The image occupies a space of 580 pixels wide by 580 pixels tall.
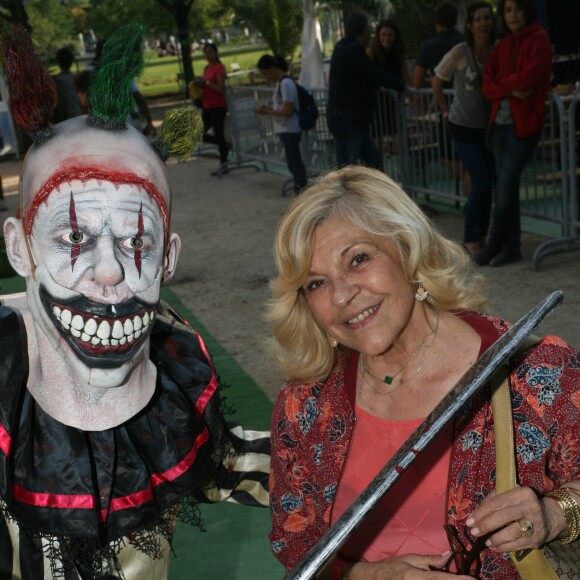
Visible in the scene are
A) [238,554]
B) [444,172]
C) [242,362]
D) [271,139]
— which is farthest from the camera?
[271,139]

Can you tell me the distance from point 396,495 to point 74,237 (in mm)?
899

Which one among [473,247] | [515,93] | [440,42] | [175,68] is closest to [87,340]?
[515,93]

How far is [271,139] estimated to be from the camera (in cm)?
1227

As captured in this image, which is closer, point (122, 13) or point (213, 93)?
point (213, 93)

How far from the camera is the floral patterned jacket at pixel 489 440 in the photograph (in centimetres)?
196

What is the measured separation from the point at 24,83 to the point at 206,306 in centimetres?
497

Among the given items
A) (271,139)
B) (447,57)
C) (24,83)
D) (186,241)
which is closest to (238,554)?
(24,83)

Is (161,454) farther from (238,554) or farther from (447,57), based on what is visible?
(447,57)

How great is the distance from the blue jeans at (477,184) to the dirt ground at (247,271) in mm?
379

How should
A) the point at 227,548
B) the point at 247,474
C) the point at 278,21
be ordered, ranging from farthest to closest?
the point at 278,21
the point at 227,548
the point at 247,474

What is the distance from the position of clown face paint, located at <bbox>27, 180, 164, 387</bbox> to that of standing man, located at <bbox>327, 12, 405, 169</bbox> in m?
5.83

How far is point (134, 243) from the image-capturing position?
200cm

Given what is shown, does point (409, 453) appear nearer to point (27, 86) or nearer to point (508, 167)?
point (27, 86)

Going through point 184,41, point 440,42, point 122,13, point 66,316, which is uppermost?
point 122,13
